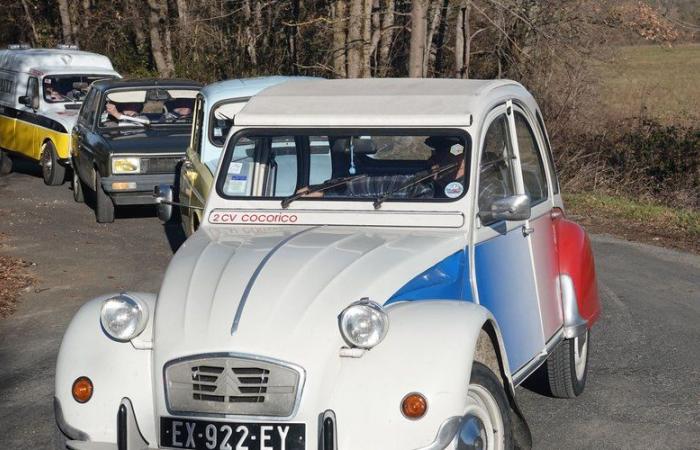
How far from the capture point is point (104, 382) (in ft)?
16.1

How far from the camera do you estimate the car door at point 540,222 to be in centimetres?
645

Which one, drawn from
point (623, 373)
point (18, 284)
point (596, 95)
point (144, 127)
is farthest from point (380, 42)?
point (623, 373)

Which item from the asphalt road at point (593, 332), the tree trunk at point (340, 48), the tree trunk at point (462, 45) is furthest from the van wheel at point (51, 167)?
the tree trunk at point (462, 45)

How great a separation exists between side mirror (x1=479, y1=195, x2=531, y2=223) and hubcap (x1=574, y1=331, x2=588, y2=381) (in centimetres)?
164

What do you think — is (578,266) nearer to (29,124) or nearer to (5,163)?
(29,124)

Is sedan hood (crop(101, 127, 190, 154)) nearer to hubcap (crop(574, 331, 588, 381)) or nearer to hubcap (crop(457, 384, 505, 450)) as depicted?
hubcap (crop(574, 331, 588, 381))

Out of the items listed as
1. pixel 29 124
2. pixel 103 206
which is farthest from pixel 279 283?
pixel 29 124

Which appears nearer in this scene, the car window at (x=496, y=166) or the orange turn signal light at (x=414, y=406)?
the orange turn signal light at (x=414, y=406)

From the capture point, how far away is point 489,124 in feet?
20.1

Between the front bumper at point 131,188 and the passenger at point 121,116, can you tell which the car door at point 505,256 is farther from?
the passenger at point 121,116

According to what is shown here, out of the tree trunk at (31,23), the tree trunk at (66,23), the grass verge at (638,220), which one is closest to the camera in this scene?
the grass verge at (638,220)

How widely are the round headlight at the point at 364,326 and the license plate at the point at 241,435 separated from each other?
1.36 ft

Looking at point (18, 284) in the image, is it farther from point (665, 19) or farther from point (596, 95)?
point (665, 19)

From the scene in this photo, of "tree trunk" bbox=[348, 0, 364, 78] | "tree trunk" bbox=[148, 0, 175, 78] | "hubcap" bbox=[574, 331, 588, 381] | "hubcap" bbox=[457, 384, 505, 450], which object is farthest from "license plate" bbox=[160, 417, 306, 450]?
"tree trunk" bbox=[148, 0, 175, 78]
